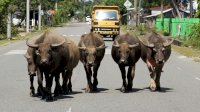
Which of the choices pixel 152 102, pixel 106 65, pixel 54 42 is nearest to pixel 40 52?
pixel 54 42

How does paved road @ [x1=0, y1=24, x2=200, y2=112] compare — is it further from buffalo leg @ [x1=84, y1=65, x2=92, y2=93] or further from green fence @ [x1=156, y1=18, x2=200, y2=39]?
green fence @ [x1=156, y1=18, x2=200, y2=39]

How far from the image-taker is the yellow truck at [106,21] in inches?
1777

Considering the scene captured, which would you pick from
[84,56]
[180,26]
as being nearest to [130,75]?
[84,56]

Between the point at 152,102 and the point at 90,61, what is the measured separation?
1.95m

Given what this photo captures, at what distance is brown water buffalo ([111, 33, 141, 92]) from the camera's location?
14469 millimetres

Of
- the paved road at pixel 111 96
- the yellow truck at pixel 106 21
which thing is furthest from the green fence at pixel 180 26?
the paved road at pixel 111 96

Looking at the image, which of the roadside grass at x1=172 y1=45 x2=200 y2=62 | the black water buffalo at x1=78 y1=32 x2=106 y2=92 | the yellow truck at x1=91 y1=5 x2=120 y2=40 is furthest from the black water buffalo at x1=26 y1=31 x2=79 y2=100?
the yellow truck at x1=91 y1=5 x2=120 y2=40

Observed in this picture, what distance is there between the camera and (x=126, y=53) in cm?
1448

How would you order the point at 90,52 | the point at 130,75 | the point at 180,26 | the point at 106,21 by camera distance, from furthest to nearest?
the point at 180,26 → the point at 106,21 → the point at 130,75 → the point at 90,52

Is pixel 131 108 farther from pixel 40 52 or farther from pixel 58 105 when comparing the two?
pixel 40 52

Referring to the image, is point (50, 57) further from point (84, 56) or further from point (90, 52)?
point (84, 56)

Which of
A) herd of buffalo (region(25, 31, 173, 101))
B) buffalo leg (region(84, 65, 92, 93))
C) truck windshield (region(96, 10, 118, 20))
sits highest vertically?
truck windshield (region(96, 10, 118, 20))

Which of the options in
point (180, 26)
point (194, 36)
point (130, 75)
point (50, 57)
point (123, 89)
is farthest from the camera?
point (180, 26)

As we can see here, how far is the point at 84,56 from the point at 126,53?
3.51 feet
